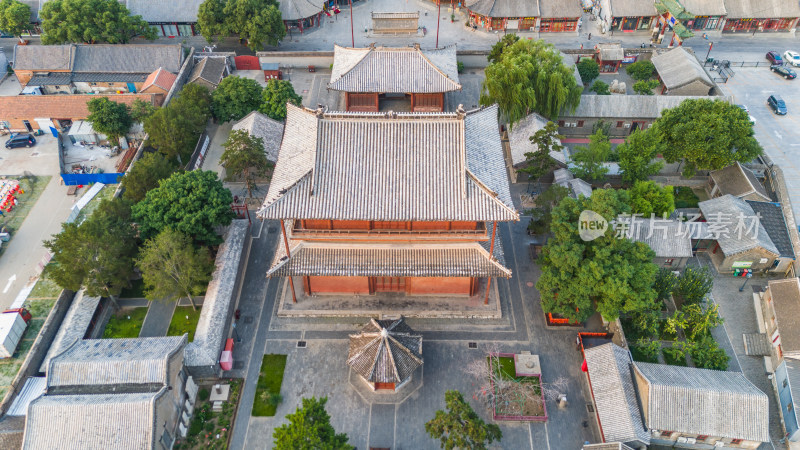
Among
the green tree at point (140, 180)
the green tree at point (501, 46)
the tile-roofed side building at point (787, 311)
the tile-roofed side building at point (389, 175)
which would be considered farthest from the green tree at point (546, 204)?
the green tree at point (140, 180)

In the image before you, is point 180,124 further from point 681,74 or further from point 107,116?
point 681,74

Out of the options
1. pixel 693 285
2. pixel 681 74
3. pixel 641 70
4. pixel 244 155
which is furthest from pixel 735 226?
pixel 244 155

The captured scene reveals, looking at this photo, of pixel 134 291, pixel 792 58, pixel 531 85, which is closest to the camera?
pixel 134 291

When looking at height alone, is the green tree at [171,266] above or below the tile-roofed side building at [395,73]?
below

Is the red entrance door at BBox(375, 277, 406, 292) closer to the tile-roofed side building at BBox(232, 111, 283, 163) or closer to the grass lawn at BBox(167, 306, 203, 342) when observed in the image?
the grass lawn at BBox(167, 306, 203, 342)

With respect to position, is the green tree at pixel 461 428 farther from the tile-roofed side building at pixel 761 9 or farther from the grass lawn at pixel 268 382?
the tile-roofed side building at pixel 761 9
